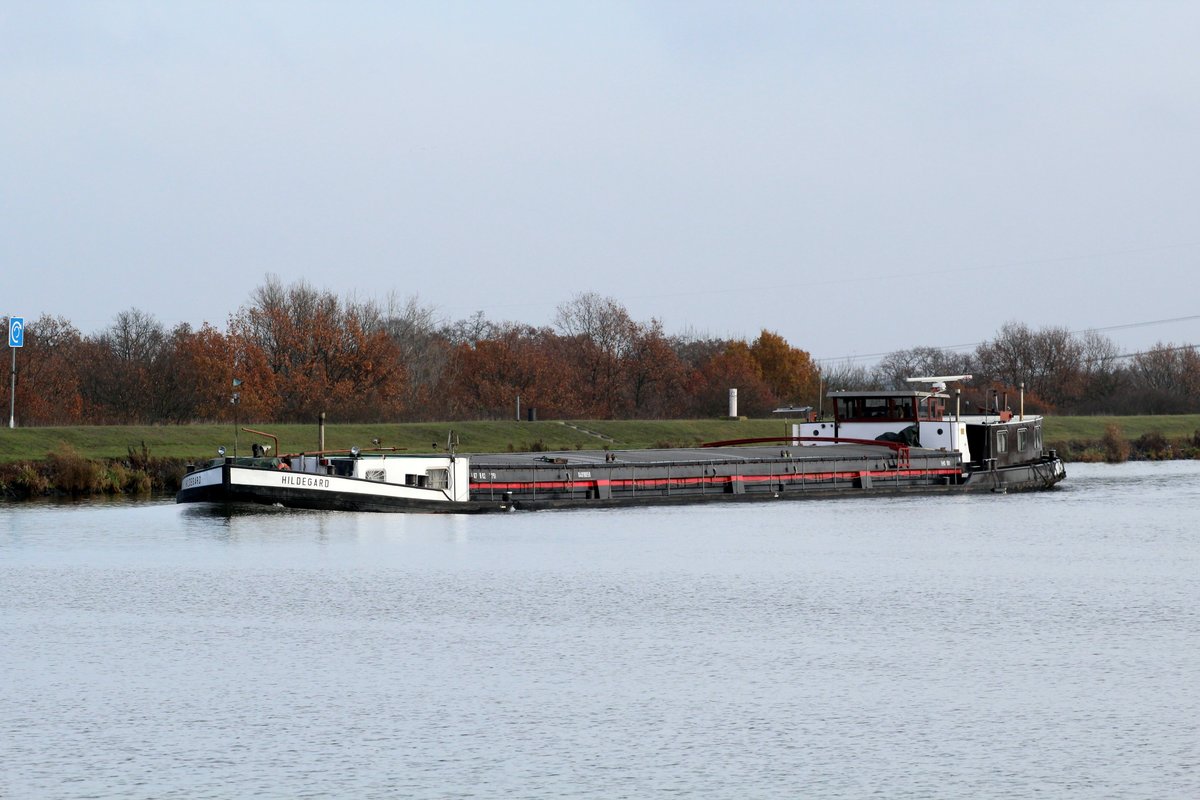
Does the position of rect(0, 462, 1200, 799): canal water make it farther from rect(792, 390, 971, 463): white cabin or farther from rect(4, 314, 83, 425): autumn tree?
rect(4, 314, 83, 425): autumn tree

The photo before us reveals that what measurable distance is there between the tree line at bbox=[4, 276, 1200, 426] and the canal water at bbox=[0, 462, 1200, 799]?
29928 millimetres

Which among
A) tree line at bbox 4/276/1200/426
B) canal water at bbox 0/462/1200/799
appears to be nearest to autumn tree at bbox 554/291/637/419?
tree line at bbox 4/276/1200/426

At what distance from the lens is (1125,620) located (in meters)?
26.3

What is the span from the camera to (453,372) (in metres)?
110

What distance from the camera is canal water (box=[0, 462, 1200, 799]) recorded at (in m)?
16.4

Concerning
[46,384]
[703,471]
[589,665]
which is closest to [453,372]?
[46,384]

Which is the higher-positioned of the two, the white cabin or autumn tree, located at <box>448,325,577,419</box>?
autumn tree, located at <box>448,325,577,419</box>

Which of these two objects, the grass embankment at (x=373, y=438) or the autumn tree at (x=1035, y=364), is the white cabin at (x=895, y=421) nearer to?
the grass embankment at (x=373, y=438)

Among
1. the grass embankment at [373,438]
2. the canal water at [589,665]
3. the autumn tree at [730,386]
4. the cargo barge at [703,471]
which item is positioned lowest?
the canal water at [589,665]

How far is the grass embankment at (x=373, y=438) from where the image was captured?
173 ft

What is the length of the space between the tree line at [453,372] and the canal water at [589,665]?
29.9m

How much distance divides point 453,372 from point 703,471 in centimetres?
6061

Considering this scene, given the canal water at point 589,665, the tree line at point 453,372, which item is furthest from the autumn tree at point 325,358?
the canal water at point 589,665

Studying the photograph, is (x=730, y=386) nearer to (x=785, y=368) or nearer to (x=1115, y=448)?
(x=785, y=368)
